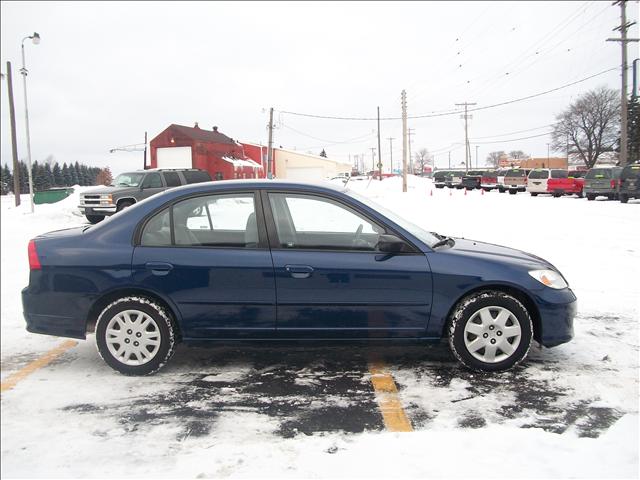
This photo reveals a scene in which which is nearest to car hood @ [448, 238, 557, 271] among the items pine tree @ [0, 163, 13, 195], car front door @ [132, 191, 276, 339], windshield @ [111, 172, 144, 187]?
car front door @ [132, 191, 276, 339]

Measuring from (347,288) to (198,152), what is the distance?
30445 millimetres

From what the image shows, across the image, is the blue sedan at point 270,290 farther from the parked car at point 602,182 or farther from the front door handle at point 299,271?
the parked car at point 602,182

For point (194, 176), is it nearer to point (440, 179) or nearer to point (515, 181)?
point (515, 181)

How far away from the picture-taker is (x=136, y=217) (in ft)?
13.2

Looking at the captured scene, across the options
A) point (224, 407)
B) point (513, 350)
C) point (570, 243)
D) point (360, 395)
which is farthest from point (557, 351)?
point (570, 243)

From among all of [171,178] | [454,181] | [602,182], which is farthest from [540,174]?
[171,178]

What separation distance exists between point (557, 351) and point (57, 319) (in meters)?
4.23

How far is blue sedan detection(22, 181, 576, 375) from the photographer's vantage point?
3807mm

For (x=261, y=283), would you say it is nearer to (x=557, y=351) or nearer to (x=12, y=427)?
(x=12, y=427)

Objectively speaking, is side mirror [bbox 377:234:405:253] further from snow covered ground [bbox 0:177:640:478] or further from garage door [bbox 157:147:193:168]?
garage door [bbox 157:147:193:168]

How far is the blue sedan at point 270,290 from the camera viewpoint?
3807 mm

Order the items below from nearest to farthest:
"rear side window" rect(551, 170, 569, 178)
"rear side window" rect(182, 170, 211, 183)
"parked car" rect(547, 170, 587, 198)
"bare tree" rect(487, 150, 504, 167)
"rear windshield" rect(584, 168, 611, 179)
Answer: "rear side window" rect(182, 170, 211, 183)
"rear windshield" rect(584, 168, 611, 179)
"parked car" rect(547, 170, 587, 198)
"rear side window" rect(551, 170, 569, 178)
"bare tree" rect(487, 150, 504, 167)

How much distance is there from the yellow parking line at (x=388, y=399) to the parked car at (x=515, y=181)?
36.5 metres

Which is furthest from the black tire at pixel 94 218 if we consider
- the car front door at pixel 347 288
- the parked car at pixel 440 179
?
the parked car at pixel 440 179
